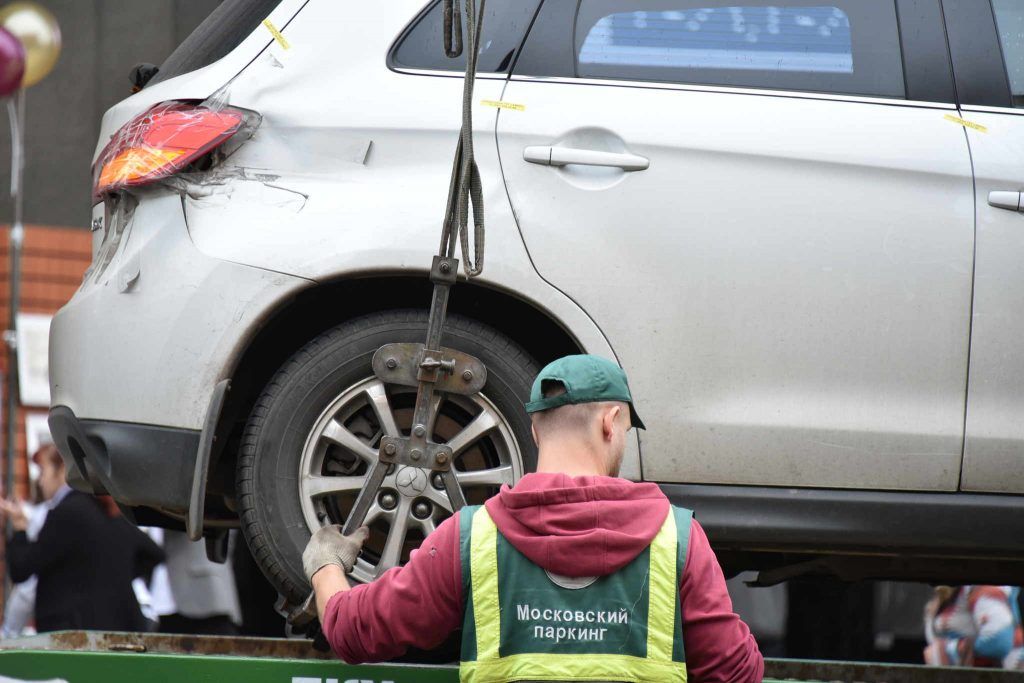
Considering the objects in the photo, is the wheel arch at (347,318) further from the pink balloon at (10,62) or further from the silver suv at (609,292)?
the pink balloon at (10,62)

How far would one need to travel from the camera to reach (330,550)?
8.29ft

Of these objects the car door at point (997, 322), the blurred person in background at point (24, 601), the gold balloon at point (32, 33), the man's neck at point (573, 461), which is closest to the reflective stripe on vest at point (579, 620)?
the man's neck at point (573, 461)

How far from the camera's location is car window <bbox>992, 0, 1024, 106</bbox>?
310cm

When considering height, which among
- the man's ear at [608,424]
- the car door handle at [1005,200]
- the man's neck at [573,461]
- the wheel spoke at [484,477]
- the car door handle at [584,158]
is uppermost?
the car door handle at [584,158]

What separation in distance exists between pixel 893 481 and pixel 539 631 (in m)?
1.25

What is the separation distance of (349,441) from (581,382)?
2.87 feet

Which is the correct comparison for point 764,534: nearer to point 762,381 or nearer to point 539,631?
point 762,381

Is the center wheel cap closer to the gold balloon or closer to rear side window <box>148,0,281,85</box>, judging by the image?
rear side window <box>148,0,281,85</box>

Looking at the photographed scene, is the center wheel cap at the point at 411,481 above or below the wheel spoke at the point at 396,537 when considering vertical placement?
above

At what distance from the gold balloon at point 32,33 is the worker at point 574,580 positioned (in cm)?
577

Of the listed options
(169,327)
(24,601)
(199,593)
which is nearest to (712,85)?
(169,327)

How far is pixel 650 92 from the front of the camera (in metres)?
3.02

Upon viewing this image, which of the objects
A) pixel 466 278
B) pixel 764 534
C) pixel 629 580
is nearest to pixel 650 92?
pixel 466 278

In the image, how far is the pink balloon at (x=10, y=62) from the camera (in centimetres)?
654
